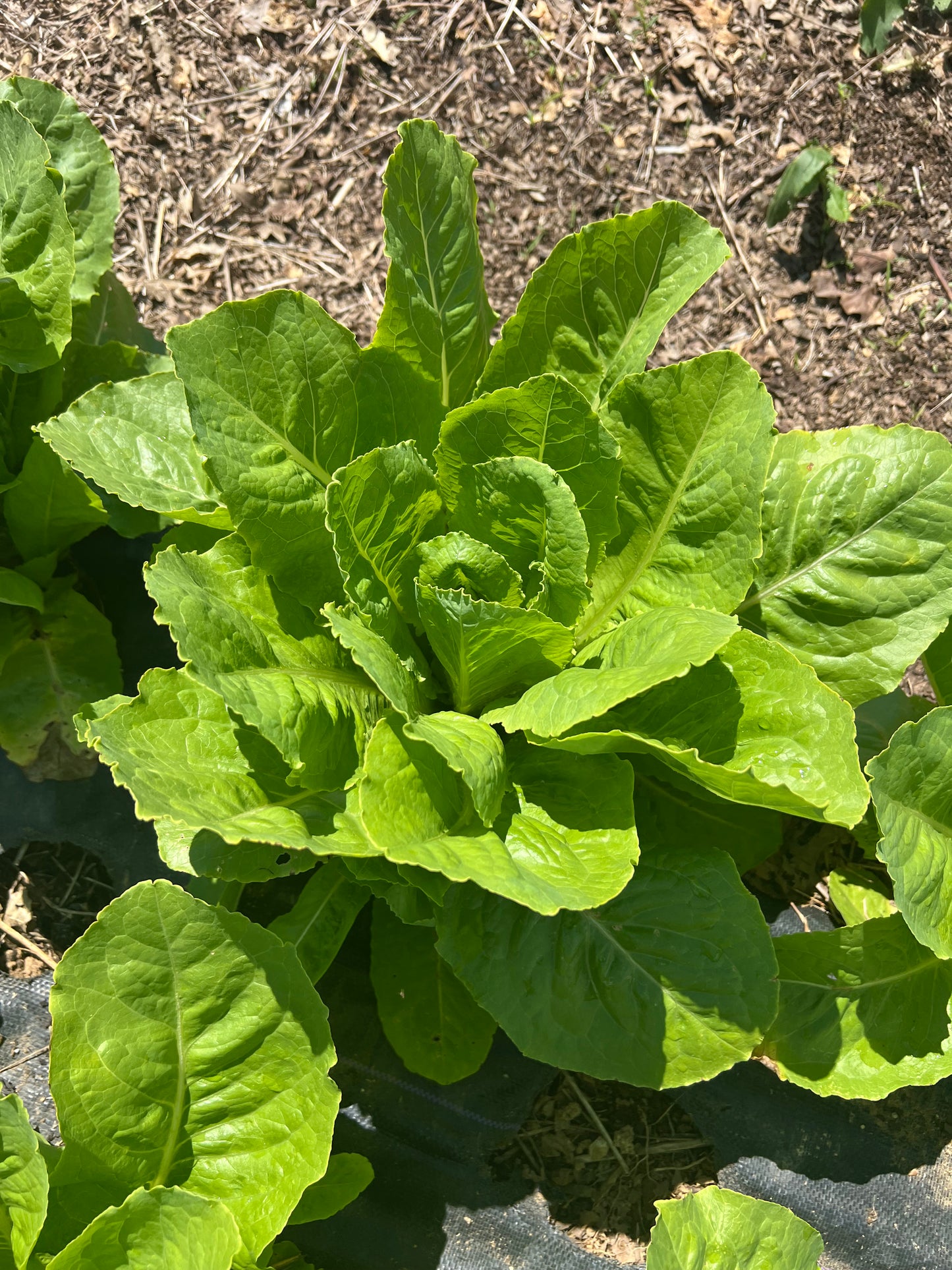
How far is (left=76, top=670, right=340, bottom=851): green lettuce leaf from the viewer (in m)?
2.05

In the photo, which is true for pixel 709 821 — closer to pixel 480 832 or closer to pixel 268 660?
pixel 480 832

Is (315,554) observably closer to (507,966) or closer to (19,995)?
(507,966)

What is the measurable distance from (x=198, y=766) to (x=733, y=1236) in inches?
73.7

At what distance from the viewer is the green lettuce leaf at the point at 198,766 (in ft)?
6.73

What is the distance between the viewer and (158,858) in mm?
3242

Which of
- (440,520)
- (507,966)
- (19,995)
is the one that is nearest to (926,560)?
(440,520)

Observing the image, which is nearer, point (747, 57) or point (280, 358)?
point (280, 358)

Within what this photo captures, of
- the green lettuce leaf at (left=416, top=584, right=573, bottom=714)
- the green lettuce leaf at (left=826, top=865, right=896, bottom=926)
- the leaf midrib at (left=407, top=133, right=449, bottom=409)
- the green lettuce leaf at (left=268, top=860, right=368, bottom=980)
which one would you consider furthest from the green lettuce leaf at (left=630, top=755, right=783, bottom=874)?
the leaf midrib at (left=407, top=133, right=449, bottom=409)

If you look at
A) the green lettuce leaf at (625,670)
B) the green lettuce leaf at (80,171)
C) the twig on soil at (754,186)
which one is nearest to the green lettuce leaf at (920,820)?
the green lettuce leaf at (625,670)

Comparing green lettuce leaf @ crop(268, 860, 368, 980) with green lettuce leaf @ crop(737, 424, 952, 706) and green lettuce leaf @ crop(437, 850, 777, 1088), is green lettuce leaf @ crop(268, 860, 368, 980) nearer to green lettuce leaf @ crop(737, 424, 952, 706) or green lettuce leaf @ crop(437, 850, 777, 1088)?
green lettuce leaf @ crop(437, 850, 777, 1088)

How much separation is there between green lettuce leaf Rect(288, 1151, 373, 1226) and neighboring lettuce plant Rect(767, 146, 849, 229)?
3581 millimetres

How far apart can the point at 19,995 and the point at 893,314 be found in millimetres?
3950

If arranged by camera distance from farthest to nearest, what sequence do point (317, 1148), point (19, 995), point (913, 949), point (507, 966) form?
point (19, 995) < point (913, 949) < point (507, 966) < point (317, 1148)

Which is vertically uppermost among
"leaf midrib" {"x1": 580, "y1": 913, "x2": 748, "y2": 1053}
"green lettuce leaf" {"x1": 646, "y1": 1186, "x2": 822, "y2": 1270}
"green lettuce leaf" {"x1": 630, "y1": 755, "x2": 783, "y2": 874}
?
"green lettuce leaf" {"x1": 630, "y1": 755, "x2": 783, "y2": 874}
